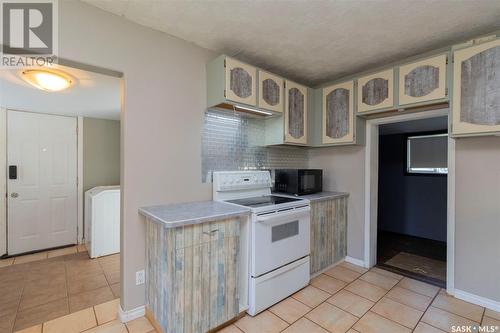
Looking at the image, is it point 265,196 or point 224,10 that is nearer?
point 224,10

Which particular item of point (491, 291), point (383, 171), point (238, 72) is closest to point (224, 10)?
point (238, 72)

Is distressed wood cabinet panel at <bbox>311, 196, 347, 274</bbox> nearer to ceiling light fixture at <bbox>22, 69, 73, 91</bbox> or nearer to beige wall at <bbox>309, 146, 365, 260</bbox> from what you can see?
beige wall at <bbox>309, 146, 365, 260</bbox>

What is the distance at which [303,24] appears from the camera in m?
1.91

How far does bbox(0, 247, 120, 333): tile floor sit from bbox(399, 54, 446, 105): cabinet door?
3.47 metres

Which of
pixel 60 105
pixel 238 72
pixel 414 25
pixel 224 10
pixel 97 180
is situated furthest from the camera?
pixel 97 180

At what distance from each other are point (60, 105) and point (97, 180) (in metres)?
1.35

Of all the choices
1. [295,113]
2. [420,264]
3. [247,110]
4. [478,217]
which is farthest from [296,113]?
[420,264]

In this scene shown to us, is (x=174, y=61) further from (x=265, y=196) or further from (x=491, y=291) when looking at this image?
(x=491, y=291)

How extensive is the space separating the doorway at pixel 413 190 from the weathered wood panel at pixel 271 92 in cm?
216

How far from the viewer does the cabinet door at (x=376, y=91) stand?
7.91 ft

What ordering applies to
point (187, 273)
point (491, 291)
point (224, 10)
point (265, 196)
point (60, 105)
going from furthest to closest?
point (60, 105) → point (265, 196) → point (491, 291) → point (224, 10) → point (187, 273)

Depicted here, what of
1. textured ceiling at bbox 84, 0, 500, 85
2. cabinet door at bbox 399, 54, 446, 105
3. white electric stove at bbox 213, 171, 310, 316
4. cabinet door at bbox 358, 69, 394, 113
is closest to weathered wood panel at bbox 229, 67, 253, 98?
textured ceiling at bbox 84, 0, 500, 85

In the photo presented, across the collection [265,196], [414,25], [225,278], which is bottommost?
[225,278]

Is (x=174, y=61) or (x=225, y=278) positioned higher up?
(x=174, y=61)
